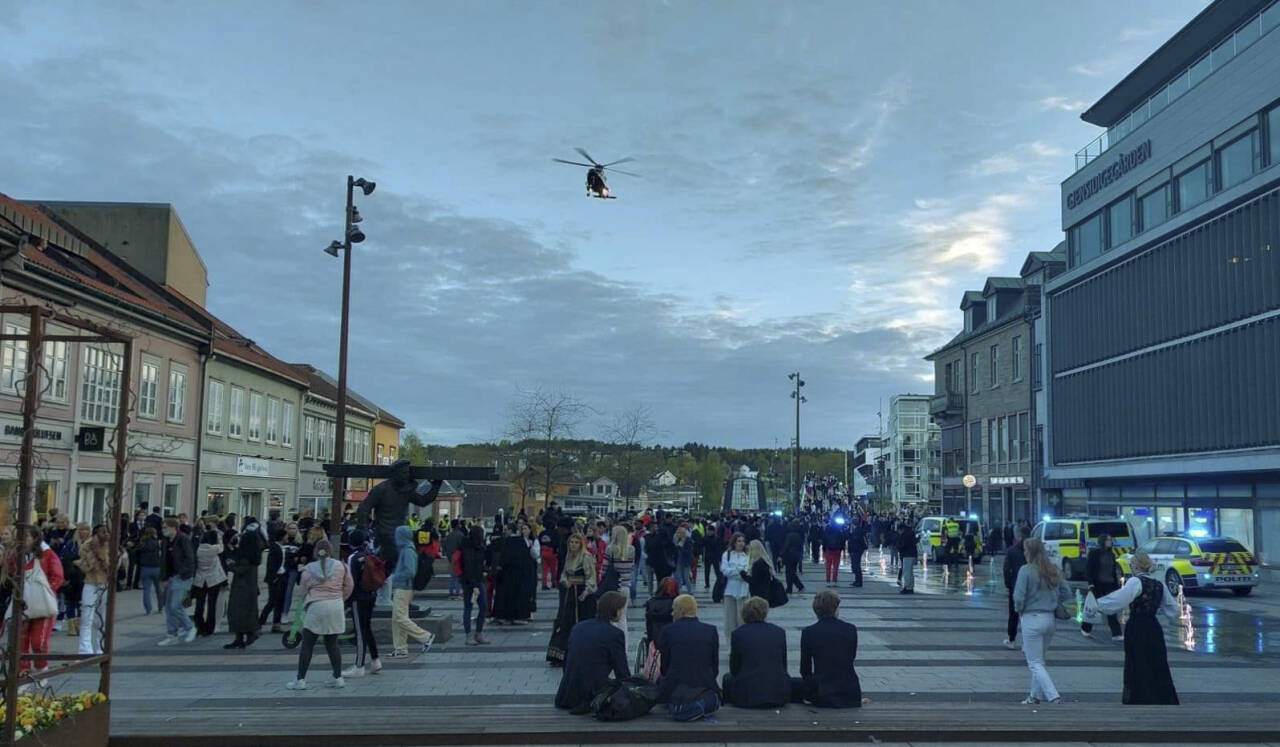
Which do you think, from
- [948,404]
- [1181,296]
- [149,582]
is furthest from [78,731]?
[948,404]

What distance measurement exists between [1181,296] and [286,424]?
109 ft

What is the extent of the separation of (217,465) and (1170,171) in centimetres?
3326

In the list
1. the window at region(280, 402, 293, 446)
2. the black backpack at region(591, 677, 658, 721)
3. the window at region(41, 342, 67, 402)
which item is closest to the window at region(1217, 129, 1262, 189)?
the black backpack at region(591, 677, 658, 721)

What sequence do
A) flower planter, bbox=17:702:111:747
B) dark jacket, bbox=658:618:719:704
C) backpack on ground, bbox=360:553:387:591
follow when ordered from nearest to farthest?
flower planter, bbox=17:702:111:747
dark jacket, bbox=658:618:719:704
backpack on ground, bbox=360:553:387:591

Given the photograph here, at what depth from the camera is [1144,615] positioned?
30.2ft

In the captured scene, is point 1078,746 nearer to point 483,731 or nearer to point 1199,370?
point 483,731

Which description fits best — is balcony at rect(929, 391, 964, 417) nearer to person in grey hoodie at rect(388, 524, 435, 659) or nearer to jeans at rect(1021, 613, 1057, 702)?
person in grey hoodie at rect(388, 524, 435, 659)

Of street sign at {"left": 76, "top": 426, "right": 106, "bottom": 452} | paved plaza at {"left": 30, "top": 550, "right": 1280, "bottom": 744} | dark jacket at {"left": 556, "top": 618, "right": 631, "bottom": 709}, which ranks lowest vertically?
paved plaza at {"left": 30, "top": 550, "right": 1280, "bottom": 744}

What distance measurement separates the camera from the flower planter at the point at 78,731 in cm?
693

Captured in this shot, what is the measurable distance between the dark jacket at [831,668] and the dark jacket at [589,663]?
162 centimetres

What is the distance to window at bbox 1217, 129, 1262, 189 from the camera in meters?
30.5

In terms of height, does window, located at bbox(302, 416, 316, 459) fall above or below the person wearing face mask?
above

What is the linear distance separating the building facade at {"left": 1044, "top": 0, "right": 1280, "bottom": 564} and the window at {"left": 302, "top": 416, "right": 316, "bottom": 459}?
32.4 metres

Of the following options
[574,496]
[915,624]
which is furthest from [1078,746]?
[574,496]
